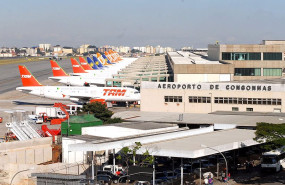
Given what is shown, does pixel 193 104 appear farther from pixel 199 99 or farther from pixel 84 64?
pixel 84 64

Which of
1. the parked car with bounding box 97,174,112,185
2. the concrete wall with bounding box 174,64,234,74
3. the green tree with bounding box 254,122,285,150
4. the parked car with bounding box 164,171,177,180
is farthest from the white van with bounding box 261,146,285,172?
the concrete wall with bounding box 174,64,234,74

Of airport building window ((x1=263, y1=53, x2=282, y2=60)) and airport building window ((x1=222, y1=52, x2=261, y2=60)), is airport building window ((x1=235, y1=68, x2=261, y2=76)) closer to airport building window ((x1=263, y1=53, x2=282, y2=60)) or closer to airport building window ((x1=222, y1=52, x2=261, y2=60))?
airport building window ((x1=222, y1=52, x2=261, y2=60))

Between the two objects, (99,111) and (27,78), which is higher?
(27,78)

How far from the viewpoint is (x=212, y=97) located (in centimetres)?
8206

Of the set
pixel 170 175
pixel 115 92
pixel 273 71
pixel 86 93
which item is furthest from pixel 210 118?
pixel 273 71

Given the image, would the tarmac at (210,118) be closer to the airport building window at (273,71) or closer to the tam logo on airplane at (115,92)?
the tam logo on airplane at (115,92)

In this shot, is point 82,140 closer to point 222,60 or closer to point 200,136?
point 200,136

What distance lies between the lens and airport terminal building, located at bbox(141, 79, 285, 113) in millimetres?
80312

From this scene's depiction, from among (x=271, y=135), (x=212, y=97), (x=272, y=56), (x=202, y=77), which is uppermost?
(x=272, y=56)

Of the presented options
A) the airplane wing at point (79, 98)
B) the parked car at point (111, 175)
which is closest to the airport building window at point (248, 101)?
the parked car at point (111, 175)

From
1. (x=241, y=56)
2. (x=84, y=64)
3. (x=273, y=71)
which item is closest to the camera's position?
(x=273, y=71)

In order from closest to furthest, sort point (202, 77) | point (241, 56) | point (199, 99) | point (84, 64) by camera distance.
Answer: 1. point (199, 99)
2. point (202, 77)
3. point (241, 56)
4. point (84, 64)

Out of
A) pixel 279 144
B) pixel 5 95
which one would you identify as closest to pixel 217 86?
pixel 279 144

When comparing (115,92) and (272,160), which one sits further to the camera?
(115,92)
